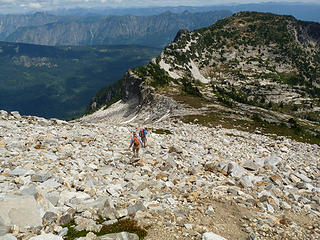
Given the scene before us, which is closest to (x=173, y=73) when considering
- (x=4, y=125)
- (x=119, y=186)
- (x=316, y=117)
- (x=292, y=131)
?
(x=316, y=117)

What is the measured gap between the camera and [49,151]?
655 inches

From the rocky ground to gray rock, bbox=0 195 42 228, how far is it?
31mm

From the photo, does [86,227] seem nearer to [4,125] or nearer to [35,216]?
[35,216]

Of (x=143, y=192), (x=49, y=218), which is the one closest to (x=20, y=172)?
(x=49, y=218)

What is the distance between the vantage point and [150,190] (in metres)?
13.0

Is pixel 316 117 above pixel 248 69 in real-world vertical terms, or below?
below

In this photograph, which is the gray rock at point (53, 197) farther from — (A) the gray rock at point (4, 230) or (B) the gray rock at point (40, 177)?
(A) the gray rock at point (4, 230)

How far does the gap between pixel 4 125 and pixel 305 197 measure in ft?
80.1

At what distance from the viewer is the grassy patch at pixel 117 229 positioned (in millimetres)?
8440

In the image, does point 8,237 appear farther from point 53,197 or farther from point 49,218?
point 53,197

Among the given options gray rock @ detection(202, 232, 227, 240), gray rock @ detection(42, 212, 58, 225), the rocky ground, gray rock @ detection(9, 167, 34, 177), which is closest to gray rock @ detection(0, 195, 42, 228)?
the rocky ground

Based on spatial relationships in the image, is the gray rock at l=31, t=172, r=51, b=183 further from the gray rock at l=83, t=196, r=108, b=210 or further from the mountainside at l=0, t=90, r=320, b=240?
the gray rock at l=83, t=196, r=108, b=210

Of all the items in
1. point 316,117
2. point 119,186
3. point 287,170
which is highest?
point 119,186

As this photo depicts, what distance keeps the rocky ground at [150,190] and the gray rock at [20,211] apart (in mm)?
31
